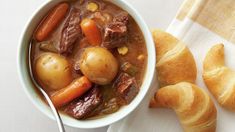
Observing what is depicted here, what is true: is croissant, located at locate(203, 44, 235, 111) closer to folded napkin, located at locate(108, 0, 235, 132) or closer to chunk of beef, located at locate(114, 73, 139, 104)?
folded napkin, located at locate(108, 0, 235, 132)

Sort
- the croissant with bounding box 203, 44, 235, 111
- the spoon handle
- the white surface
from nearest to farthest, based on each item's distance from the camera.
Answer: the spoon handle → the croissant with bounding box 203, 44, 235, 111 → the white surface

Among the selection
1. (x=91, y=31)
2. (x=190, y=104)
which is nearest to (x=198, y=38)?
(x=190, y=104)

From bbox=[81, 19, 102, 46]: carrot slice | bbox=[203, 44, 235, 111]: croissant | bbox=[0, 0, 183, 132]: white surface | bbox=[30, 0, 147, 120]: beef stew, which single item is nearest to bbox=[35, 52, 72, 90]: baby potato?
bbox=[30, 0, 147, 120]: beef stew

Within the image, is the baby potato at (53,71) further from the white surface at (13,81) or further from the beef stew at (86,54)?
the white surface at (13,81)

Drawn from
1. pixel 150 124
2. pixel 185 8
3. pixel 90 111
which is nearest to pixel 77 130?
pixel 90 111

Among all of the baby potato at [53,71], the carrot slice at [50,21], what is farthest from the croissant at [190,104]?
the carrot slice at [50,21]

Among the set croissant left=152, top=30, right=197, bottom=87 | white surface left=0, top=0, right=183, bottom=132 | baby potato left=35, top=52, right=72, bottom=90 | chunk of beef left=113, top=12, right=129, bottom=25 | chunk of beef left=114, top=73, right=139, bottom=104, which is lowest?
white surface left=0, top=0, right=183, bottom=132

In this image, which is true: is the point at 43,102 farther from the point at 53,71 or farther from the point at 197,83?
the point at 197,83
